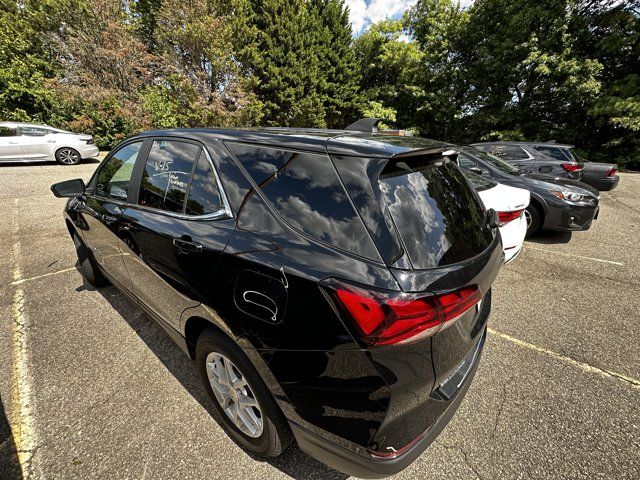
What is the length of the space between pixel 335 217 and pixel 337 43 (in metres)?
22.3

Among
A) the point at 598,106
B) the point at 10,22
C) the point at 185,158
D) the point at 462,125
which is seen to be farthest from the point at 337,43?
the point at 185,158

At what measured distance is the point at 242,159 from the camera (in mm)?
1586

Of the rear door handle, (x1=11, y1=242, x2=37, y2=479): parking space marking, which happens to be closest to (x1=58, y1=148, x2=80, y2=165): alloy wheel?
(x1=11, y1=242, x2=37, y2=479): parking space marking

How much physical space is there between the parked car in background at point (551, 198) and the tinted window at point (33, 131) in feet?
44.8

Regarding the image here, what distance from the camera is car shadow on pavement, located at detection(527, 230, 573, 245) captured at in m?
4.93

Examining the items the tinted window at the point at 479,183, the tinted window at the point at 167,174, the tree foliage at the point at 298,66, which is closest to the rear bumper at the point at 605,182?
the tree foliage at the point at 298,66

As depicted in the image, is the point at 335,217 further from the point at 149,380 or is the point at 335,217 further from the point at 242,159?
the point at 149,380

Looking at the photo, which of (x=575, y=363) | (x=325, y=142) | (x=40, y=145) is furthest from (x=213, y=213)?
(x=40, y=145)

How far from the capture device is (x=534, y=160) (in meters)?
7.33

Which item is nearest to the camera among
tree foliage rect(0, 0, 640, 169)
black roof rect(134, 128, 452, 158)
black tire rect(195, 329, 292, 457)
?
black roof rect(134, 128, 452, 158)

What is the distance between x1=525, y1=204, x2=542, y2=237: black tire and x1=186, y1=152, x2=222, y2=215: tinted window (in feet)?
17.4

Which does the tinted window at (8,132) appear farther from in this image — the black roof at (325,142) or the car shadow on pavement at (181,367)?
the black roof at (325,142)

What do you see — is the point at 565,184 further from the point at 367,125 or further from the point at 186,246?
the point at 186,246

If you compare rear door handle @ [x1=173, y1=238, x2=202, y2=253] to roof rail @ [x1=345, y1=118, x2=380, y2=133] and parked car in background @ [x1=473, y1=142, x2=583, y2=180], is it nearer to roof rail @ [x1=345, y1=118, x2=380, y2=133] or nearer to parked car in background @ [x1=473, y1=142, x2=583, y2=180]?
roof rail @ [x1=345, y1=118, x2=380, y2=133]
